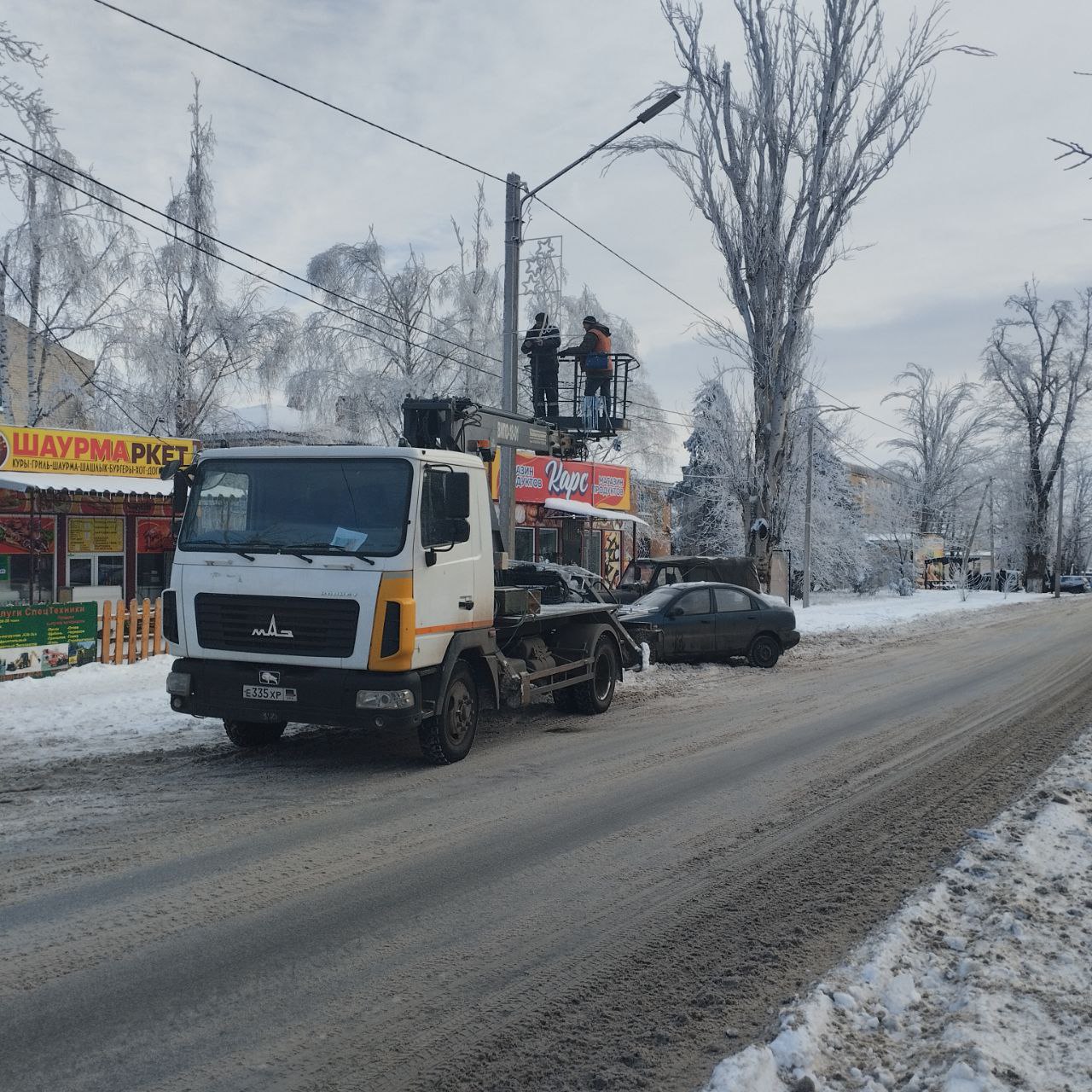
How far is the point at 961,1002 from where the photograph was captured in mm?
4000

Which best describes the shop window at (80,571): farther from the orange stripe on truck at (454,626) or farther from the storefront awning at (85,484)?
the orange stripe on truck at (454,626)

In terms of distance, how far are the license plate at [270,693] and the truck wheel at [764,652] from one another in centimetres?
1058

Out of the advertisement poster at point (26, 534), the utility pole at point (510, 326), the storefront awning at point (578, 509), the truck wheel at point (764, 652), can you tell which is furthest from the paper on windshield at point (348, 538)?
the storefront awning at point (578, 509)

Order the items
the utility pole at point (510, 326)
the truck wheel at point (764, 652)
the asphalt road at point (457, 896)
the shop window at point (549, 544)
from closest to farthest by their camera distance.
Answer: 1. the asphalt road at point (457, 896)
2. the utility pole at point (510, 326)
3. the truck wheel at point (764, 652)
4. the shop window at point (549, 544)

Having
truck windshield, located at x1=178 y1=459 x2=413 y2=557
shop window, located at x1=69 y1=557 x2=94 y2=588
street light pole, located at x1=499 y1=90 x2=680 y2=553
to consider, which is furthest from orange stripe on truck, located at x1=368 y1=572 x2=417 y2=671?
shop window, located at x1=69 y1=557 x2=94 y2=588

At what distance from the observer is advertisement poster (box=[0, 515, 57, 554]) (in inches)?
699

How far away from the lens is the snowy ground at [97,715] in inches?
366

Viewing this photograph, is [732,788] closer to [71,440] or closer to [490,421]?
[490,421]

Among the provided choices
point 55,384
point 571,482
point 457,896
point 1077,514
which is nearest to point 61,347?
point 55,384

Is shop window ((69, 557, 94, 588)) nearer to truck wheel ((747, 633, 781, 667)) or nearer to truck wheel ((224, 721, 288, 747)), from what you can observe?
truck wheel ((224, 721, 288, 747))

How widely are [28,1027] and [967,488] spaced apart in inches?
2195

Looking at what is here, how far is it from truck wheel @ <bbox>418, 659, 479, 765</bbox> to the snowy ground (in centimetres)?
246

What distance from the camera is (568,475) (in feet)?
100

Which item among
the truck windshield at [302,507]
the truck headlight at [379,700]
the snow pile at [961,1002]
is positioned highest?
the truck windshield at [302,507]
